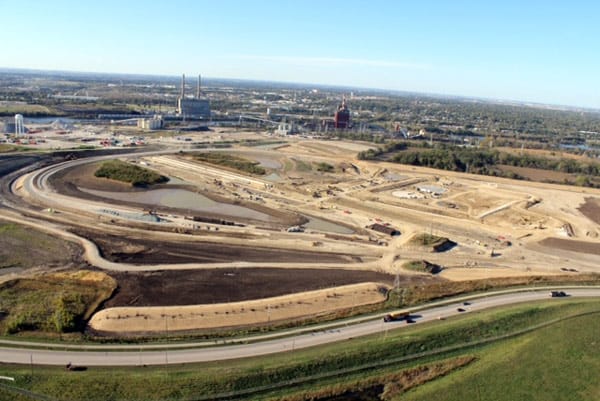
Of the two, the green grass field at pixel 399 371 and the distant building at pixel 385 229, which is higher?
the distant building at pixel 385 229

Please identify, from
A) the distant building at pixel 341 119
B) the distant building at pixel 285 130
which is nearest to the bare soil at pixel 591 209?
the distant building at pixel 285 130

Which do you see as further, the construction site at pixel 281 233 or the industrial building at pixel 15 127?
the industrial building at pixel 15 127

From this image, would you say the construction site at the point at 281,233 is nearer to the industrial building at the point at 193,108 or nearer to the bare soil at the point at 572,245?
the bare soil at the point at 572,245

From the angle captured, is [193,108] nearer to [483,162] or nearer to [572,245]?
[483,162]

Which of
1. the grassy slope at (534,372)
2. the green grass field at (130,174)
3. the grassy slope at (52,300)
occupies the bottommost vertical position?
the grassy slope at (534,372)

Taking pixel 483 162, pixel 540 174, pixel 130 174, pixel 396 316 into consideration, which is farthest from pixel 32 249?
pixel 540 174
